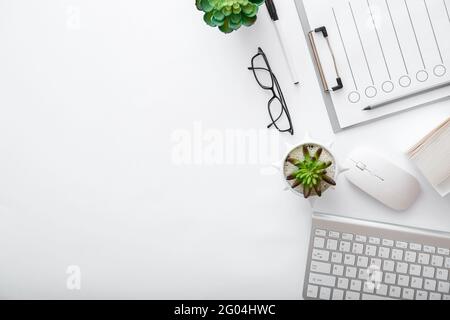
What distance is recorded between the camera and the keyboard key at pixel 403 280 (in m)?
0.92

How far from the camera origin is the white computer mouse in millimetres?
909

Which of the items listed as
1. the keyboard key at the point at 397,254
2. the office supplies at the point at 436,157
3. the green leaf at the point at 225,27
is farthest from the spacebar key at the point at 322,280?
the green leaf at the point at 225,27

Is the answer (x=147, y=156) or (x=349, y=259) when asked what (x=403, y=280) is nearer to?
(x=349, y=259)

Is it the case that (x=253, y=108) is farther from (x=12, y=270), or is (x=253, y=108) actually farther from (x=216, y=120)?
(x=12, y=270)

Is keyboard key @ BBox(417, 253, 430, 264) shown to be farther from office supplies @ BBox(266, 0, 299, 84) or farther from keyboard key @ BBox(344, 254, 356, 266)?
office supplies @ BBox(266, 0, 299, 84)

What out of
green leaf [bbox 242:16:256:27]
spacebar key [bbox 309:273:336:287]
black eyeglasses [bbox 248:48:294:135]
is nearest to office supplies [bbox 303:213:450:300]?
spacebar key [bbox 309:273:336:287]

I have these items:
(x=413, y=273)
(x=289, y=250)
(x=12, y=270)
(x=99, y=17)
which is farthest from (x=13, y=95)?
(x=413, y=273)

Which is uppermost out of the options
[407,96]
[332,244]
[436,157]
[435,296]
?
[407,96]

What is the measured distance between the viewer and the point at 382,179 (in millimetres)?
911

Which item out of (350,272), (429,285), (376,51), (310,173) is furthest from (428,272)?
(376,51)

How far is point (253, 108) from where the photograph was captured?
3.13ft

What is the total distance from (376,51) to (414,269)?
0.37 metres

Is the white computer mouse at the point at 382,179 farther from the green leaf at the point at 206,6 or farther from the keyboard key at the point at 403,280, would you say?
the green leaf at the point at 206,6
